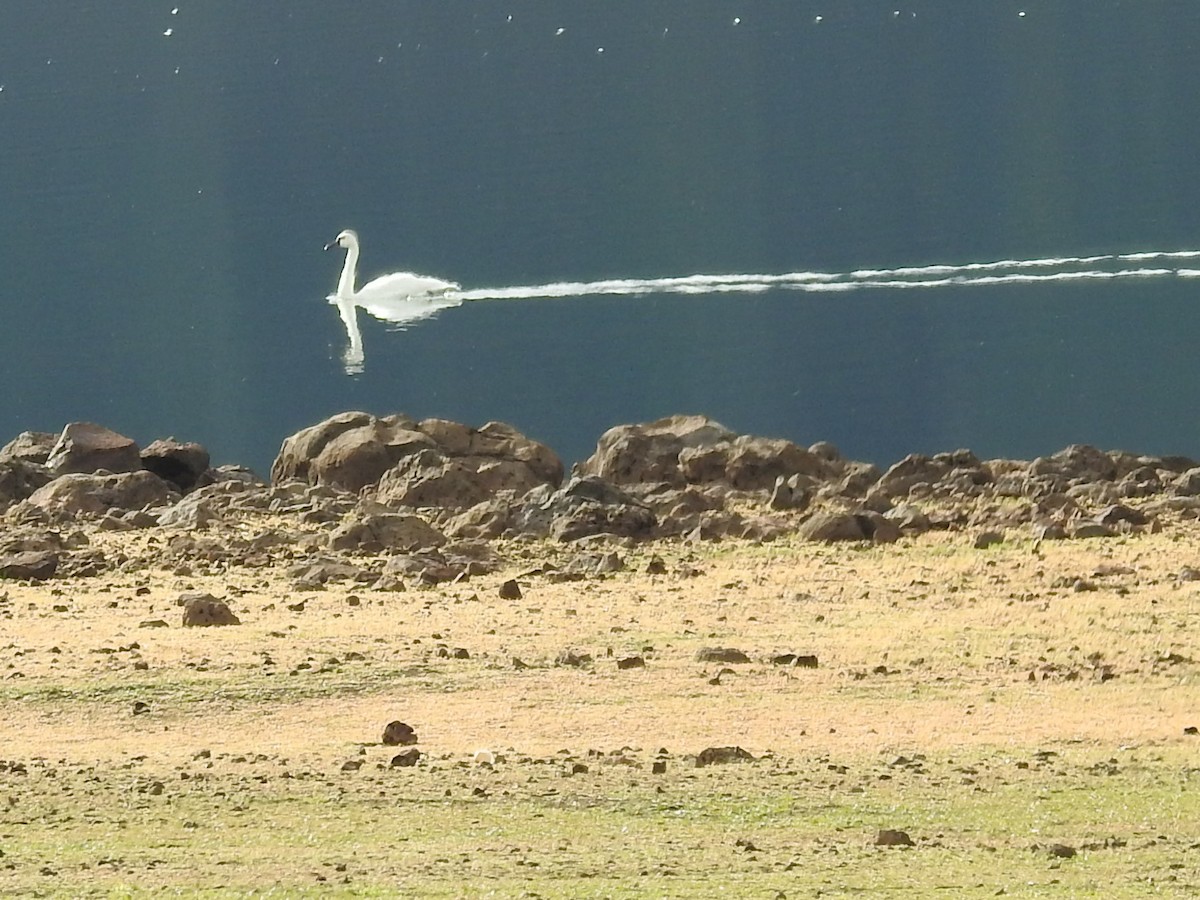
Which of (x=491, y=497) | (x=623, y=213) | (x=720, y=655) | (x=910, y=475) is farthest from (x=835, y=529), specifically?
(x=623, y=213)

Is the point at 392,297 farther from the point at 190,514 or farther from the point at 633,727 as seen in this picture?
the point at 633,727

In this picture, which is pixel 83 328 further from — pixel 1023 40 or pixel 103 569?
pixel 1023 40

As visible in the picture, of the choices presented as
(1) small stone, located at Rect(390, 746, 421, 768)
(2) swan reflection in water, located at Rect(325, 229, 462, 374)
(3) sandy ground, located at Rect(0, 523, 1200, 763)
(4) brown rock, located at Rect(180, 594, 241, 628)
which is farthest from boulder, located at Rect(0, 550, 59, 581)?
(2) swan reflection in water, located at Rect(325, 229, 462, 374)

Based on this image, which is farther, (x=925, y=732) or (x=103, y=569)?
(x=103, y=569)

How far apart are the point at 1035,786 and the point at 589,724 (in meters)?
3.27

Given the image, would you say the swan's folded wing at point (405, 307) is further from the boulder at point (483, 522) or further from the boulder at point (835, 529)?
the boulder at point (835, 529)

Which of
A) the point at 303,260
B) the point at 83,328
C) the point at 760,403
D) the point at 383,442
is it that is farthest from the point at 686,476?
the point at 303,260

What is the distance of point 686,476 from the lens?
27.4 meters

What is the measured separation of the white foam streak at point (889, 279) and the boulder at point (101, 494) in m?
24.3

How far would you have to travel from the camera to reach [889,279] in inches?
1946

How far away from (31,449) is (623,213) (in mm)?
35487

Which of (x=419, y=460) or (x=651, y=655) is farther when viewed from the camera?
(x=419, y=460)

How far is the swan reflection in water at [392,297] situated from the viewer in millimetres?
50938

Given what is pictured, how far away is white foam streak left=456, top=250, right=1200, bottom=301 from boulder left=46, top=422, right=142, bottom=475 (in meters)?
22.7
